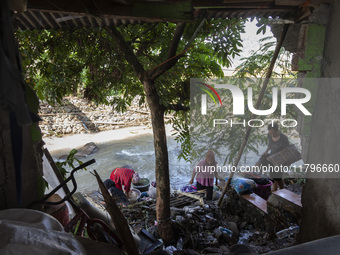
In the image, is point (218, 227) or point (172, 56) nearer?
point (172, 56)

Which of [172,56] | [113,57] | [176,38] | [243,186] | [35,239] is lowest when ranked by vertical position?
[243,186]

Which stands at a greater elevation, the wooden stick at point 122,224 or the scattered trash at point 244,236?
the wooden stick at point 122,224

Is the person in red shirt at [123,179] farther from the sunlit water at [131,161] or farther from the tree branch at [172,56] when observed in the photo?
the tree branch at [172,56]

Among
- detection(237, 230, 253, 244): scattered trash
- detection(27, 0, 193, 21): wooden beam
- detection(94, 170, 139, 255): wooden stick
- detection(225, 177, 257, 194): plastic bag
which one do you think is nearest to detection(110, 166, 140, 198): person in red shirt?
detection(225, 177, 257, 194): plastic bag

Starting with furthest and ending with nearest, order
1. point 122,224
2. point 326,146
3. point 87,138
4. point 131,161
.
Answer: point 87,138 → point 131,161 → point 326,146 → point 122,224

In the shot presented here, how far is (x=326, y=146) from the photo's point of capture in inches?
99.1

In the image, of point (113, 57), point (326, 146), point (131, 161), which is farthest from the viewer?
point (131, 161)

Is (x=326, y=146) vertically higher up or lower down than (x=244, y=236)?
higher up

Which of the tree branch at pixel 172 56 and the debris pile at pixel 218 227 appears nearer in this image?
the tree branch at pixel 172 56

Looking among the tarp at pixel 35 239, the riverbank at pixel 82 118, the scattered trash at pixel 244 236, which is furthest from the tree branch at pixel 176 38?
the riverbank at pixel 82 118

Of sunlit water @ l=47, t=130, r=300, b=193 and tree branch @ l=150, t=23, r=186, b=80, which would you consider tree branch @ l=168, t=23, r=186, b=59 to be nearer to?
tree branch @ l=150, t=23, r=186, b=80

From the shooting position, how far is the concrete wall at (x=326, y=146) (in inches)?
93.2

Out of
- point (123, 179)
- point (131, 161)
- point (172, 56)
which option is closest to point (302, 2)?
point (172, 56)

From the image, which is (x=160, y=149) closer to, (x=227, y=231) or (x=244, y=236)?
(x=227, y=231)
